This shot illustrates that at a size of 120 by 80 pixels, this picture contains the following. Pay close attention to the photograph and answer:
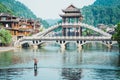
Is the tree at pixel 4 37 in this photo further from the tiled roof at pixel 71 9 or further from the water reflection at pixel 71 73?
the water reflection at pixel 71 73

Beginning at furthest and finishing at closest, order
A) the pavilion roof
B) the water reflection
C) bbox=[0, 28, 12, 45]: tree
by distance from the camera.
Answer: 1. the pavilion roof
2. bbox=[0, 28, 12, 45]: tree
3. the water reflection

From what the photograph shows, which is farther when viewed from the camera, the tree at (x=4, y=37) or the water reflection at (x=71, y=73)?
the tree at (x=4, y=37)

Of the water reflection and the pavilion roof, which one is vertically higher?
the pavilion roof

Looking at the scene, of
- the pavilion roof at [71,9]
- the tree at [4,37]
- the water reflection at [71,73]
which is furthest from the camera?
the pavilion roof at [71,9]

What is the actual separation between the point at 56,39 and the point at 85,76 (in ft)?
267

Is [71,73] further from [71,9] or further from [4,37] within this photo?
[71,9]

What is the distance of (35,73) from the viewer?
62.7m

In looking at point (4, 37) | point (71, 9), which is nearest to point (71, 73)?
point (4, 37)

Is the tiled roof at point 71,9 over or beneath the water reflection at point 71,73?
over

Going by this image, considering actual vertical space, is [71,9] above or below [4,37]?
above

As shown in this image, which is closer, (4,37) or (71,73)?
(71,73)

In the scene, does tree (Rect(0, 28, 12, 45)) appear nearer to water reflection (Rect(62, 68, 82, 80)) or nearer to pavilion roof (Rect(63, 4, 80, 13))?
pavilion roof (Rect(63, 4, 80, 13))

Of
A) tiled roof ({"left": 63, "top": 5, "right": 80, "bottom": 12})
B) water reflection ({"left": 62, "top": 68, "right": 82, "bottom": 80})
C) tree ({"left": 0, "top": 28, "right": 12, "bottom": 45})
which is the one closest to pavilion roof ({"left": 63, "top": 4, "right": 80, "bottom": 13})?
tiled roof ({"left": 63, "top": 5, "right": 80, "bottom": 12})

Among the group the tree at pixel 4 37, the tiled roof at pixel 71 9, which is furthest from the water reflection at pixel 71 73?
the tiled roof at pixel 71 9
